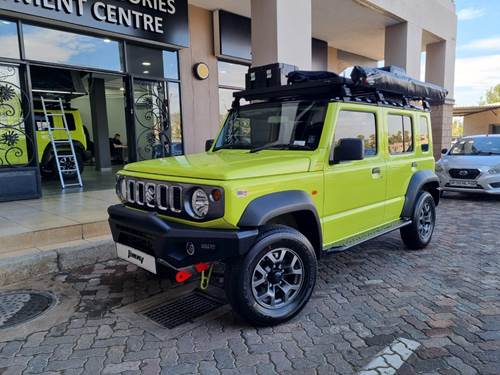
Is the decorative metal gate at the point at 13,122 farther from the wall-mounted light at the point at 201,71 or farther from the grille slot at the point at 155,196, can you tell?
the grille slot at the point at 155,196

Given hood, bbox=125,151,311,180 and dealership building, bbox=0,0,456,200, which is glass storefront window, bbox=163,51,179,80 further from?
hood, bbox=125,151,311,180

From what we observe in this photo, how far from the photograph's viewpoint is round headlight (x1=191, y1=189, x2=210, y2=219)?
288 cm

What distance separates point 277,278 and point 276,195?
0.68m

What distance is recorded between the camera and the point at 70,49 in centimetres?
748

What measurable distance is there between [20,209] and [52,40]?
3352 mm

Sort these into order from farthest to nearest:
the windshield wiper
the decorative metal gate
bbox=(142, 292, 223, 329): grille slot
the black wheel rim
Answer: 1. the decorative metal gate
2. the black wheel rim
3. the windshield wiper
4. bbox=(142, 292, 223, 329): grille slot

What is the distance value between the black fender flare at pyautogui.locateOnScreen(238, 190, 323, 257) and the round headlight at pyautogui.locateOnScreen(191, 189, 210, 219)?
0.29 m

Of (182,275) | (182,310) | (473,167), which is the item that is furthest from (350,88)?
(473,167)

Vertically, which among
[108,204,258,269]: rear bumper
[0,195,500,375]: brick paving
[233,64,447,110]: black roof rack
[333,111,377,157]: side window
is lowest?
[0,195,500,375]: brick paving

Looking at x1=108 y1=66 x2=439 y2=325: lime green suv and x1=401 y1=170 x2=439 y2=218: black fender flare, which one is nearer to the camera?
x1=108 y1=66 x2=439 y2=325: lime green suv

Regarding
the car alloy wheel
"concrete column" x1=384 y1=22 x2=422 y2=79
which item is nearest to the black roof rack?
the car alloy wheel

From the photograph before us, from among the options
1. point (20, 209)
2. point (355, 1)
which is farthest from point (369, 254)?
point (355, 1)

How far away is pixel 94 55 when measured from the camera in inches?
307

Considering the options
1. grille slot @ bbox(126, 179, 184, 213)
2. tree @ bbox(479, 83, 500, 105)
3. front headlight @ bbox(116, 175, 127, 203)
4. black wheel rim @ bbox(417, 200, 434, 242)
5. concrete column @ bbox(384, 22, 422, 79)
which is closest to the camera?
grille slot @ bbox(126, 179, 184, 213)
